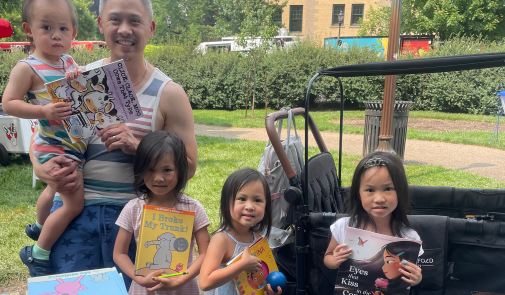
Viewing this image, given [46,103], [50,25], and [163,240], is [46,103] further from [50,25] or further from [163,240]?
[163,240]

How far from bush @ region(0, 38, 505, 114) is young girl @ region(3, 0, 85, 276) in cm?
1260

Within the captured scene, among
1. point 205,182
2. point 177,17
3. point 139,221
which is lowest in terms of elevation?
point 205,182

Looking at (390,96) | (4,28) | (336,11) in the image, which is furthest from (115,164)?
(336,11)

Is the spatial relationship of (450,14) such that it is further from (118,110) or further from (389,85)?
(118,110)

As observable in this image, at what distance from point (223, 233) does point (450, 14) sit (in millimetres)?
21667

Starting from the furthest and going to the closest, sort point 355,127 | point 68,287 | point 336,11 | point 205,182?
point 336,11 → point 355,127 → point 205,182 → point 68,287

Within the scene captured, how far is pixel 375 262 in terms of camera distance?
1.95 metres

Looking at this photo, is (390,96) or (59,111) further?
(390,96)

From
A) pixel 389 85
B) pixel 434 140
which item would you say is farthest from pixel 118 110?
pixel 434 140

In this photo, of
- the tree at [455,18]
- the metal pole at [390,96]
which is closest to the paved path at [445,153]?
the metal pole at [390,96]

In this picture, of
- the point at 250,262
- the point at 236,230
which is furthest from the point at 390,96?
the point at 250,262

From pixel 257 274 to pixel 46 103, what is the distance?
4.56ft

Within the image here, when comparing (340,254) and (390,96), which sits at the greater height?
(390,96)

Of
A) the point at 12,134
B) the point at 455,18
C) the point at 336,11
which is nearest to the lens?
the point at 12,134
